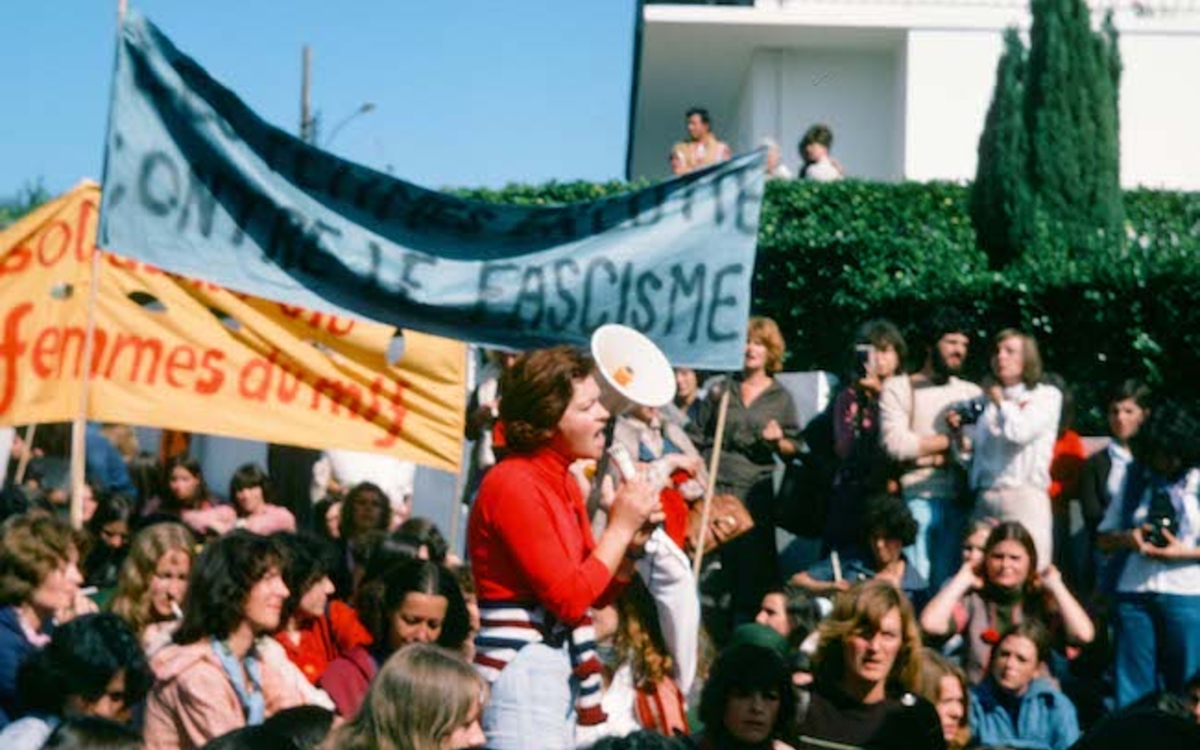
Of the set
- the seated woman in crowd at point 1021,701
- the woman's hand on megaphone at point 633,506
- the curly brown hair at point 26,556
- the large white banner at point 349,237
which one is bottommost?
the seated woman in crowd at point 1021,701

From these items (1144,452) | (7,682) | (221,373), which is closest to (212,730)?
(7,682)

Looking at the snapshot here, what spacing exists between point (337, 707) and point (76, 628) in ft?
4.36

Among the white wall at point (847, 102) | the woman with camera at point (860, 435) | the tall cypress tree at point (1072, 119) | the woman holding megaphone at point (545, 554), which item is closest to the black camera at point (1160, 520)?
the woman with camera at point (860, 435)

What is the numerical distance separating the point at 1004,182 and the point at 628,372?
1024 cm

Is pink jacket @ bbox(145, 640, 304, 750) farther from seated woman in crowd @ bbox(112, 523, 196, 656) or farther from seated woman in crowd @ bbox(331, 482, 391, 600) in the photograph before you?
seated woman in crowd @ bbox(331, 482, 391, 600)

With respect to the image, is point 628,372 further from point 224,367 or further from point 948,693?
point 224,367

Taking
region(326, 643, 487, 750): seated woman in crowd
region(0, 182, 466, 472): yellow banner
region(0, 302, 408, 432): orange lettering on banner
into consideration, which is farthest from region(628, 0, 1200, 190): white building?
region(326, 643, 487, 750): seated woman in crowd

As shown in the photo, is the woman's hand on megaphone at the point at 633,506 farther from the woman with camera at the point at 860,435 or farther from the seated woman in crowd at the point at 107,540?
the seated woman in crowd at the point at 107,540

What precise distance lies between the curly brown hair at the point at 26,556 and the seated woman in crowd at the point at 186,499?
4696mm

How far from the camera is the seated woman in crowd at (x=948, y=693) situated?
7.34 meters

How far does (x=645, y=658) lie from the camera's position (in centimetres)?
573

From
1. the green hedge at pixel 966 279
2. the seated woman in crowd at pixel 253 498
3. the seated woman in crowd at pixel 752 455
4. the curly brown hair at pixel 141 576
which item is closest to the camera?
the curly brown hair at pixel 141 576

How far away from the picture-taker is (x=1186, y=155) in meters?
20.6

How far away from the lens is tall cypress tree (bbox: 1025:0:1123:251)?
15.4 m
